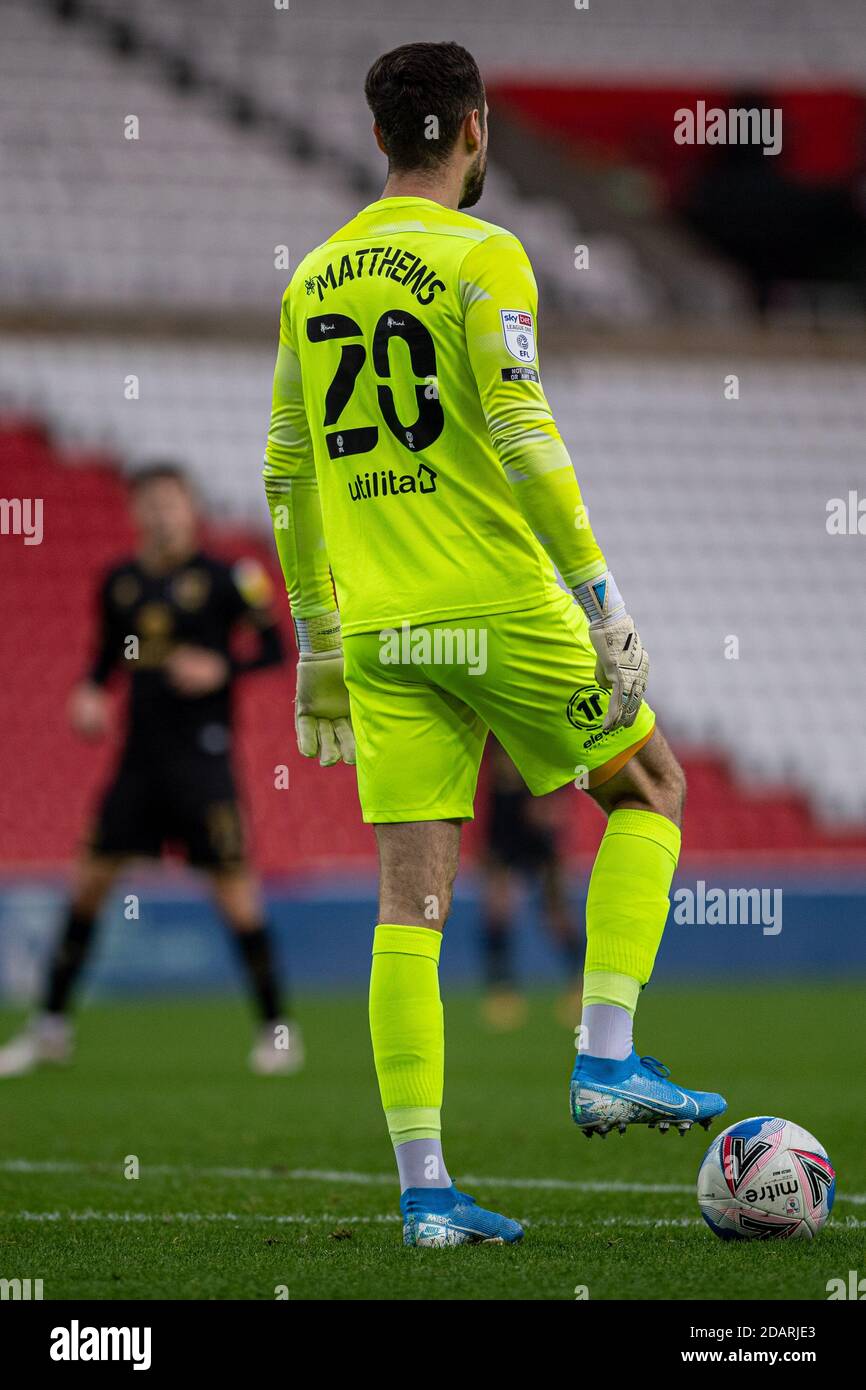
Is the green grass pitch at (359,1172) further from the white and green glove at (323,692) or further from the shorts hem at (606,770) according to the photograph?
the white and green glove at (323,692)

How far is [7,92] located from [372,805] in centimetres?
1372

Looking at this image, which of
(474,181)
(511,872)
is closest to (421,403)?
(474,181)

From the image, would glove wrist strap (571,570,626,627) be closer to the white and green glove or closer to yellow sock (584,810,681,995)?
yellow sock (584,810,681,995)

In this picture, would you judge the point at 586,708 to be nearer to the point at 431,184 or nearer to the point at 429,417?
the point at 429,417

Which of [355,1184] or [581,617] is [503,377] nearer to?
[581,617]

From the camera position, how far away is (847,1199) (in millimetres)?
4230

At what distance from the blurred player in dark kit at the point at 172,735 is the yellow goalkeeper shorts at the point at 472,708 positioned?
3.79 m

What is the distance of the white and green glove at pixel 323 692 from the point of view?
405 centimetres

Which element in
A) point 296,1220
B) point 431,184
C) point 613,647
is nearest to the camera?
point 613,647

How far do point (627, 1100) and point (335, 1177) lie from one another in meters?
1.49

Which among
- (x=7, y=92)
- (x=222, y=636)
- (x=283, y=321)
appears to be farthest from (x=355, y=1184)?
(x=7, y=92)

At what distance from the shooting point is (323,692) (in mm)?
4055

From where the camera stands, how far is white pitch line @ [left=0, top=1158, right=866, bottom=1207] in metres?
4.51

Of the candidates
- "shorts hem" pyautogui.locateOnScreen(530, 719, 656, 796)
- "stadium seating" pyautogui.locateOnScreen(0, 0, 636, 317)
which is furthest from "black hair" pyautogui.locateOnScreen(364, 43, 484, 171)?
"stadium seating" pyautogui.locateOnScreen(0, 0, 636, 317)
